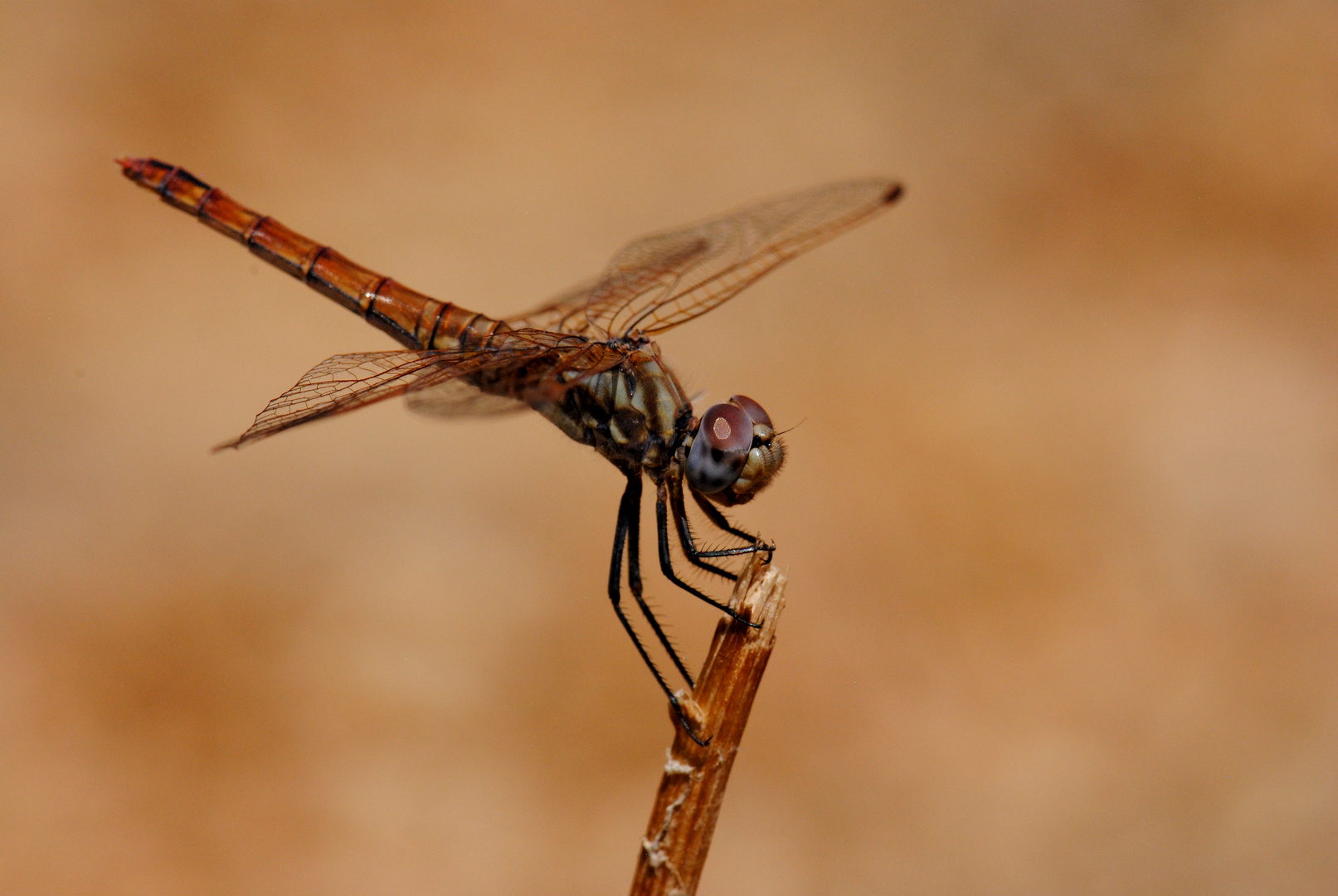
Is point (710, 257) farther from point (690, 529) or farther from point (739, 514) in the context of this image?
point (739, 514)

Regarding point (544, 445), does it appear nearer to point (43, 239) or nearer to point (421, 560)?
point (421, 560)

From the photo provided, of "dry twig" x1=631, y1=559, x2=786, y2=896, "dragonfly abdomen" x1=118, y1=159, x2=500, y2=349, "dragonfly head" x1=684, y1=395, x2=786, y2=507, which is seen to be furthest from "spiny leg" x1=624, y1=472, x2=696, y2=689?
"dry twig" x1=631, y1=559, x2=786, y2=896

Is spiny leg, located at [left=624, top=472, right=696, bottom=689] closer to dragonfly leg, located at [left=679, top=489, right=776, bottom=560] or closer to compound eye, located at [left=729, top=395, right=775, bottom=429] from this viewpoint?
dragonfly leg, located at [left=679, top=489, right=776, bottom=560]

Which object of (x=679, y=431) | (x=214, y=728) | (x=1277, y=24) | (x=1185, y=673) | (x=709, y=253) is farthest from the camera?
(x=1277, y=24)

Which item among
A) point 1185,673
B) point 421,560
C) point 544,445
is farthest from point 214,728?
point 1185,673

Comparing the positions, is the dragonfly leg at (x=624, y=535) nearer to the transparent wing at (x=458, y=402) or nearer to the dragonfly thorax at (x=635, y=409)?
the dragonfly thorax at (x=635, y=409)

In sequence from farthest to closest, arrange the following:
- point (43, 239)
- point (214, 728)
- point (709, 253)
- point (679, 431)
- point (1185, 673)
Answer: point (43, 239), point (1185, 673), point (214, 728), point (709, 253), point (679, 431)
